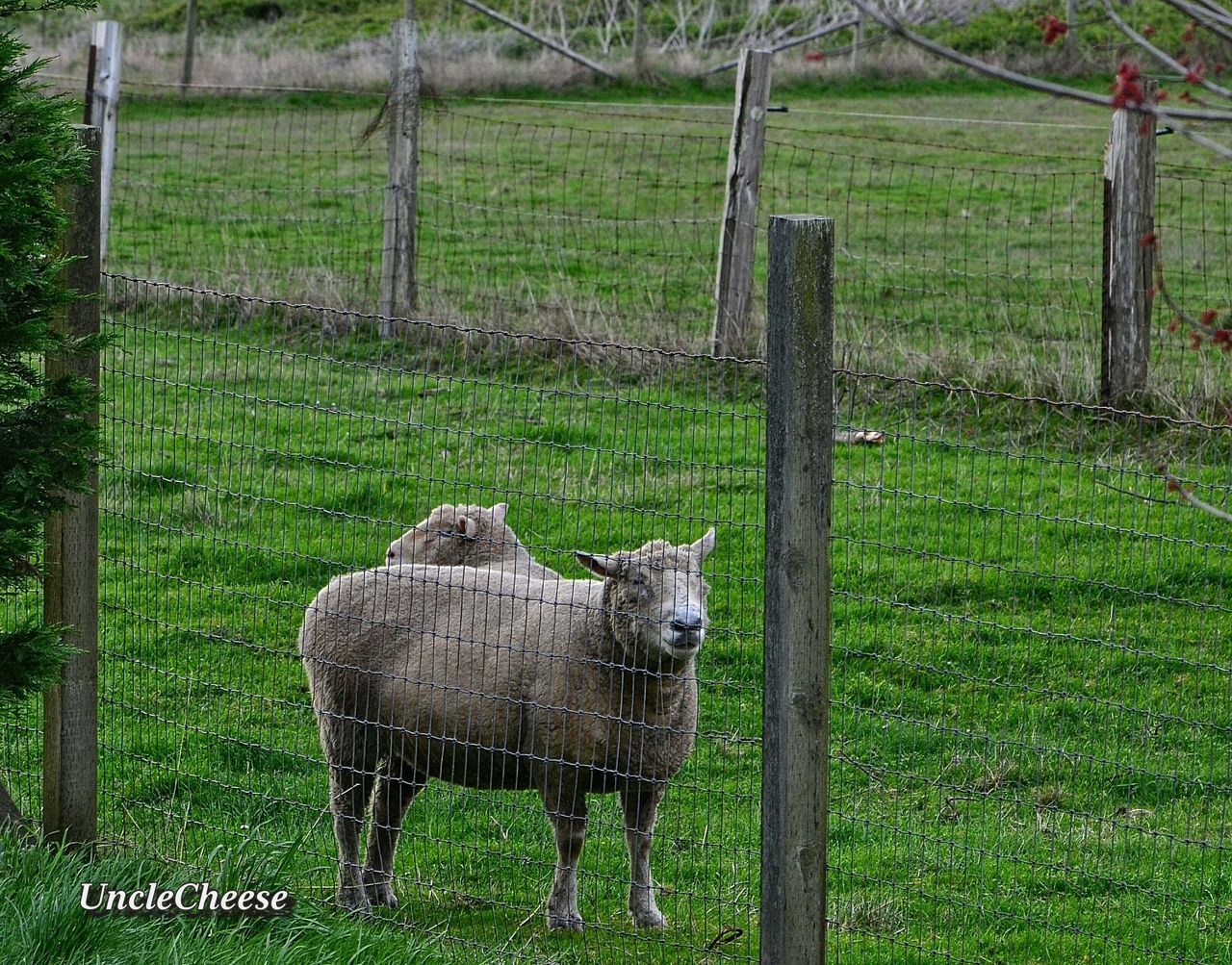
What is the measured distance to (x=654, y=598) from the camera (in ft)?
17.3

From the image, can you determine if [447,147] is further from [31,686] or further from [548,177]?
[31,686]

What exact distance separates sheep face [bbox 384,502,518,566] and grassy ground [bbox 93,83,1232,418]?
188 inches

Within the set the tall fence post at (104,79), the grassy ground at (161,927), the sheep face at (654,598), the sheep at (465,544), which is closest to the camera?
the grassy ground at (161,927)

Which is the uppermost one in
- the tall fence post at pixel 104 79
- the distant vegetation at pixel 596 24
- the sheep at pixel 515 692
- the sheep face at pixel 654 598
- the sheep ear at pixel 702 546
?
the distant vegetation at pixel 596 24

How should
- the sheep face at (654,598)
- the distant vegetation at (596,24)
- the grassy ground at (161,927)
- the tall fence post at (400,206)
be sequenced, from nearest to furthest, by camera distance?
the grassy ground at (161,927) < the sheep face at (654,598) < the tall fence post at (400,206) < the distant vegetation at (596,24)

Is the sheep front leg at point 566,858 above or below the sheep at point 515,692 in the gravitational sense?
below

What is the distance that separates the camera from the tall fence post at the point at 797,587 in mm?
4023

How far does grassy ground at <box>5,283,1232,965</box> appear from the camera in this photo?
5.24 metres

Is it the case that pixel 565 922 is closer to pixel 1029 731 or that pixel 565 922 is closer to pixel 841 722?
pixel 841 722

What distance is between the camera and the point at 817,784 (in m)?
4.20

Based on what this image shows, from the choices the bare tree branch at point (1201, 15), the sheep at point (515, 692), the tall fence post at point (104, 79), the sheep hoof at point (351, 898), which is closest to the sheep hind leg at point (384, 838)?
the sheep at point (515, 692)

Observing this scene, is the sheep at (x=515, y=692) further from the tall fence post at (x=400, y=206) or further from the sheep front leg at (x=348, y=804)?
the tall fence post at (x=400, y=206)

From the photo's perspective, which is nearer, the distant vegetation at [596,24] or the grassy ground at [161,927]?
the grassy ground at [161,927]

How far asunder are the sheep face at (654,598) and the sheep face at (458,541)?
1173mm
